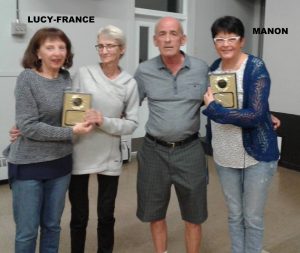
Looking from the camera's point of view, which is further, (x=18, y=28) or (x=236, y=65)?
(x=18, y=28)

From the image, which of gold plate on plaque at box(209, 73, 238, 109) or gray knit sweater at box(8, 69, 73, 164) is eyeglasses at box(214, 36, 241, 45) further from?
gray knit sweater at box(8, 69, 73, 164)

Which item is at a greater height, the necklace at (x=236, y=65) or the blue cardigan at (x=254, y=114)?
the necklace at (x=236, y=65)

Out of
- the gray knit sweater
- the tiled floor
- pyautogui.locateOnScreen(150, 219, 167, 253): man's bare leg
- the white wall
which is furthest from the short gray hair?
the white wall

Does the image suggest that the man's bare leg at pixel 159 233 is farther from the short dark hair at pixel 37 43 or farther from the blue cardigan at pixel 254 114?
the short dark hair at pixel 37 43

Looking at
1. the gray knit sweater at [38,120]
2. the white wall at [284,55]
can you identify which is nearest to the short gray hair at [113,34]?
the gray knit sweater at [38,120]

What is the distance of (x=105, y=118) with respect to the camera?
182 cm

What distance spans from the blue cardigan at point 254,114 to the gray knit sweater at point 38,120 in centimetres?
72

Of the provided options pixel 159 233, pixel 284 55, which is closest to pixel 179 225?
pixel 159 233

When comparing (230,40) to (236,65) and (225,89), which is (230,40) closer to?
(236,65)

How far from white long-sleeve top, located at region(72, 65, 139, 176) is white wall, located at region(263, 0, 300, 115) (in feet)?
10.4

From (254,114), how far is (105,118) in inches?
28.4

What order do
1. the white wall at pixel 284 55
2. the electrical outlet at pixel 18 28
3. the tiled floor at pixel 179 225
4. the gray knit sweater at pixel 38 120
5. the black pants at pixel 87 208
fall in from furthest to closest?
the white wall at pixel 284 55, the electrical outlet at pixel 18 28, the tiled floor at pixel 179 225, the black pants at pixel 87 208, the gray knit sweater at pixel 38 120

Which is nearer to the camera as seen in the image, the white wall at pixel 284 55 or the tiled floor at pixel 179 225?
the tiled floor at pixel 179 225

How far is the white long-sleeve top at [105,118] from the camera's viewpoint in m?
1.86
